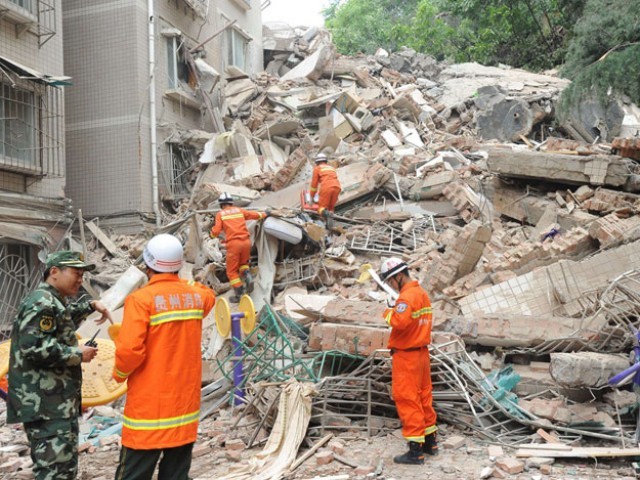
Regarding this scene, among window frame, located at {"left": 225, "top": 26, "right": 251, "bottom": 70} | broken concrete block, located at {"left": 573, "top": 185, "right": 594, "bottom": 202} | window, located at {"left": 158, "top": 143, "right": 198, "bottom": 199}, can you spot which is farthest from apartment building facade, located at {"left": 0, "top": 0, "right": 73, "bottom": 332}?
broken concrete block, located at {"left": 573, "top": 185, "right": 594, "bottom": 202}

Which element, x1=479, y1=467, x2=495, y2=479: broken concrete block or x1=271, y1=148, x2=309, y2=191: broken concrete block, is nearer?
x1=479, y1=467, x2=495, y2=479: broken concrete block

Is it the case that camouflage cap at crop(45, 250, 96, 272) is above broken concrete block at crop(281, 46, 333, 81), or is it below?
below

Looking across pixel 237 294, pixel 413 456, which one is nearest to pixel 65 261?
pixel 413 456

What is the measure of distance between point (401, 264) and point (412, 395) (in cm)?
106

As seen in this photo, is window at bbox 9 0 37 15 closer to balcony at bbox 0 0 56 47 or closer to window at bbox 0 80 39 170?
balcony at bbox 0 0 56 47

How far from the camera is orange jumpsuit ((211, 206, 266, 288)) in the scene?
28.3ft

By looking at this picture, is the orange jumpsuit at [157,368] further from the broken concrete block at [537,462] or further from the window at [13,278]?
the window at [13,278]

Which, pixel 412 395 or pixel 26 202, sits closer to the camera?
pixel 412 395

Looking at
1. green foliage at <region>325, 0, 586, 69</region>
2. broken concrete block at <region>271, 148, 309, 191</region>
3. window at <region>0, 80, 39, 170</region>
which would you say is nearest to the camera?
window at <region>0, 80, 39, 170</region>

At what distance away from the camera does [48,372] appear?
12.2ft

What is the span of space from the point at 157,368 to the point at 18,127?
7.97 meters

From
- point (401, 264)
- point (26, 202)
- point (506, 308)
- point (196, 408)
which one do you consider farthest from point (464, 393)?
point (26, 202)

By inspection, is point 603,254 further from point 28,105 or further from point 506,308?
point 28,105

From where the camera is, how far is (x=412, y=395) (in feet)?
16.2
